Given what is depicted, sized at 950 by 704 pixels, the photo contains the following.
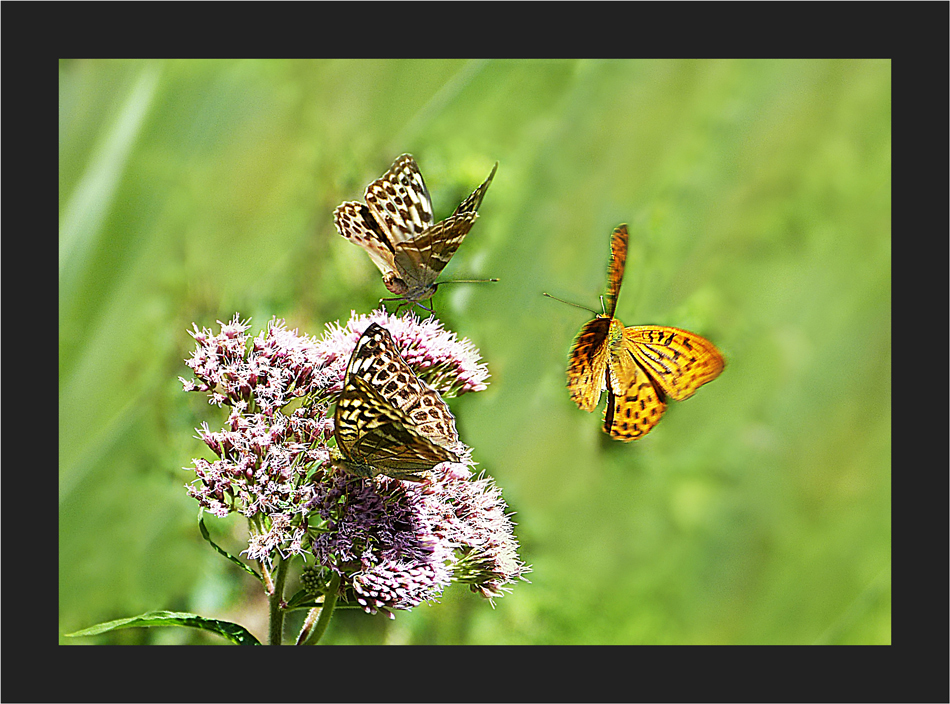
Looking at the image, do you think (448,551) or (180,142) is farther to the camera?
(180,142)

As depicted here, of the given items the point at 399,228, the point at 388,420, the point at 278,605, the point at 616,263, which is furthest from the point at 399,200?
the point at 278,605

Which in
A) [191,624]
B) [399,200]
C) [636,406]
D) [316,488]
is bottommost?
[191,624]

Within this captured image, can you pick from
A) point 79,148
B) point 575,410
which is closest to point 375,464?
point 575,410

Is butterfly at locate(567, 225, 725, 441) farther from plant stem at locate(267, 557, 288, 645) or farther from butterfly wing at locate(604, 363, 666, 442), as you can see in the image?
plant stem at locate(267, 557, 288, 645)

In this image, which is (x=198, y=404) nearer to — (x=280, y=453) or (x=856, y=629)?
(x=280, y=453)

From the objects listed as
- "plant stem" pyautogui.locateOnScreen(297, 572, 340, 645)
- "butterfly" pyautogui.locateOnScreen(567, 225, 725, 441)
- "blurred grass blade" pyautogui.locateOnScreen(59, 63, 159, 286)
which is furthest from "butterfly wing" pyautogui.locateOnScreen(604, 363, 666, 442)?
"blurred grass blade" pyautogui.locateOnScreen(59, 63, 159, 286)

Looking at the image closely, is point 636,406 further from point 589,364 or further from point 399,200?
point 399,200
